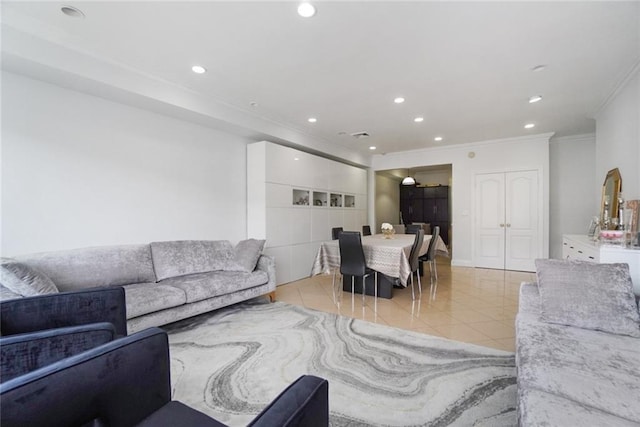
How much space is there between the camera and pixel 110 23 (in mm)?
2168

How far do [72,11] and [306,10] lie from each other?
5.65 feet

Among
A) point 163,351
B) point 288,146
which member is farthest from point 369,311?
point 288,146

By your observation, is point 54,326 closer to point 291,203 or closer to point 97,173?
point 97,173

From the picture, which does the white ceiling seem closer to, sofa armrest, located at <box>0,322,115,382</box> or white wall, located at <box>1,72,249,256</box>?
white wall, located at <box>1,72,249,256</box>

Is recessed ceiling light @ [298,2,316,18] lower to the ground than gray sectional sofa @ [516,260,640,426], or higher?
higher

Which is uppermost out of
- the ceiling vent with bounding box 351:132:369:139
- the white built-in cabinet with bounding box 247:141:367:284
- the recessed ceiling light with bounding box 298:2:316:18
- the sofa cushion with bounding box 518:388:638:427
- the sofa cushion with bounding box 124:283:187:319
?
the ceiling vent with bounding box 351:132:369:139

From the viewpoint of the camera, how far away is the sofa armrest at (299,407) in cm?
74

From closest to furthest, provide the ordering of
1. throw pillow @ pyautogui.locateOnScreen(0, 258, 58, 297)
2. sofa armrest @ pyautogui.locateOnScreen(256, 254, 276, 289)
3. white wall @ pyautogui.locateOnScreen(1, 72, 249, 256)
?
throw pillow @ pyautogui.locateOnScreen(0, 258, 58, 297) → white wall @ pyautogui.locateOnScreen(1, 72, 249, 256) → sofa armrest @ pyautogui.locateOnScreen(256, 254, 276, 289)

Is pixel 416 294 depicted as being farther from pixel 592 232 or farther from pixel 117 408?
pixel 117 408

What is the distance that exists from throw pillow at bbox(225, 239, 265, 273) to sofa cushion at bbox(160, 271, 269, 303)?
9cm

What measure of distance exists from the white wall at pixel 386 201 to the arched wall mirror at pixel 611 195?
4.33m

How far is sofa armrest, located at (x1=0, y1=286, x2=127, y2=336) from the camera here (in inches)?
61.6

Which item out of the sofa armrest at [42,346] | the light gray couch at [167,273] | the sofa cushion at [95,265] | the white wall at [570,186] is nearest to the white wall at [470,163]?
the white wall at [570,186]

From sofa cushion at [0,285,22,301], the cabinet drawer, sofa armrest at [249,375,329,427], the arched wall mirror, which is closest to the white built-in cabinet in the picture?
sofa cushion at [0,285,22,301]
